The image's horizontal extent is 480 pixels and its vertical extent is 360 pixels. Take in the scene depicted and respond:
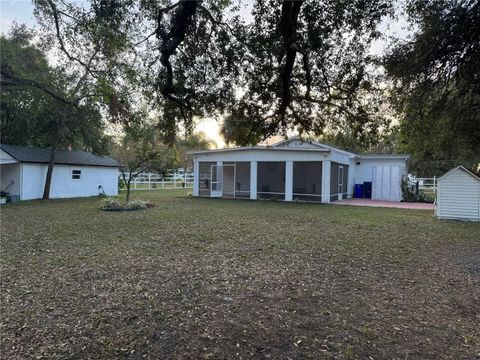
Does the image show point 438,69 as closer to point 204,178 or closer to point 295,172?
point 295,172

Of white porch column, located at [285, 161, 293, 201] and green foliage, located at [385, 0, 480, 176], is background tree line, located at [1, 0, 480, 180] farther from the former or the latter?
white porch column, located at [285, 161, 293, 201]

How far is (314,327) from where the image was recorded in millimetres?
3656

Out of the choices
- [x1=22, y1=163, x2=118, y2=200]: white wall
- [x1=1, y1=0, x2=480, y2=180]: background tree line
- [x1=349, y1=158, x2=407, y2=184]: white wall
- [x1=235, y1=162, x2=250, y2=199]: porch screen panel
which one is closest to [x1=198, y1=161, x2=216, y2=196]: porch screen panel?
[x1=235, y1=162, x2=250, y2=199]: porch screen panel

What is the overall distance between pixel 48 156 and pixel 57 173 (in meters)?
1.15

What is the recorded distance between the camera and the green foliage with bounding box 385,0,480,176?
5.39 meters

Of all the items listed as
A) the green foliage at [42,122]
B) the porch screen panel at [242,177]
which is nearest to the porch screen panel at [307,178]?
the porch screen panel at [242,177]

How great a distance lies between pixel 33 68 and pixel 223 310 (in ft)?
45.3

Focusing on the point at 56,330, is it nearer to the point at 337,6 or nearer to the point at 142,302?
the point at 142,302

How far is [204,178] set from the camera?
2297cm

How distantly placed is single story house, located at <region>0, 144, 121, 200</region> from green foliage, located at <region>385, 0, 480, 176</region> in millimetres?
19122

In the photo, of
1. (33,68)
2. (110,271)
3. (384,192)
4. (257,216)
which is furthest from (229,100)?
(384,192)

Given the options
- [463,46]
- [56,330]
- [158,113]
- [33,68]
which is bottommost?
[56,330]

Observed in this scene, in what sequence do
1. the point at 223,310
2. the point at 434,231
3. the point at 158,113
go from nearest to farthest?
the point at 223,310 < the point at 158,113 < the point at 434,231

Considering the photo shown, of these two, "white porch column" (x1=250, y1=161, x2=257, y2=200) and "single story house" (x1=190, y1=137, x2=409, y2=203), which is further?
"white porch column" (x1=250, y1=161, x2=257, y2=200)
